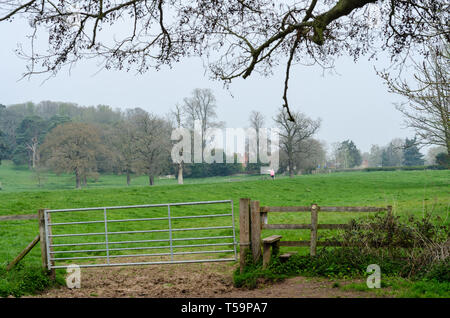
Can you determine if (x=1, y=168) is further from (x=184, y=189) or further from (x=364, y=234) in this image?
(x=364, y=234)

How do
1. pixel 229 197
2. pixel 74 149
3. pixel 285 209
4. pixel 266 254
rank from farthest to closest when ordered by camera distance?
pixel 74 149, pixel 229 197, pixel 285 209, pixel 266 254

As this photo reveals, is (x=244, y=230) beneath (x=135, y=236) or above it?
above

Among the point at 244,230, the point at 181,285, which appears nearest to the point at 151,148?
the point at 244,230

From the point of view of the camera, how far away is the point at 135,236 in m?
16.0

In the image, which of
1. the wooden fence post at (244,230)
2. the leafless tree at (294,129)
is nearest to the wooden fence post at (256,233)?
the wooden fence post at (244,230)

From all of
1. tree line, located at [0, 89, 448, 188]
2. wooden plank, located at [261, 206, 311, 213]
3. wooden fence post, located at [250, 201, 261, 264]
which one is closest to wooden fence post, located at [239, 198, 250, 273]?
wooden fence post, located at [250, 201, 261, 264]

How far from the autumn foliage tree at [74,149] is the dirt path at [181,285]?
3955 cm

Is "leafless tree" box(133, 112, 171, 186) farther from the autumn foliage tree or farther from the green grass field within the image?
the green grass field

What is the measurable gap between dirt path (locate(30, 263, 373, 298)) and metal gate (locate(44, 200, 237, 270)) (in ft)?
0.94

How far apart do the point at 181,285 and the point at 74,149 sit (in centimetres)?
4322

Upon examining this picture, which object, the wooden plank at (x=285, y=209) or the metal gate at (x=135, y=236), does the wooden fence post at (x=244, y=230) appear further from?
the metal gate at (x=135, y=236)

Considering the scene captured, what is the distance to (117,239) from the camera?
49.8 ft

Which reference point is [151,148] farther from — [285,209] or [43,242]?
[285,209]

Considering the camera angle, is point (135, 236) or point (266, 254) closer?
point (266, 254)
